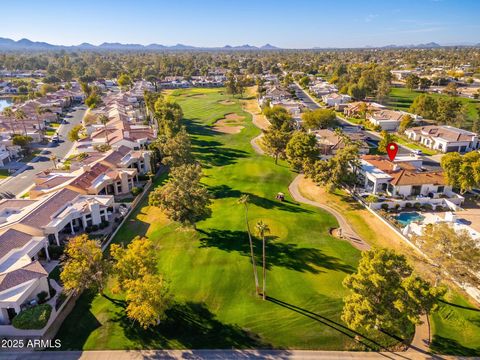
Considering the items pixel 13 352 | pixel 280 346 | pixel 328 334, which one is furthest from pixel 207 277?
pixel 13 352

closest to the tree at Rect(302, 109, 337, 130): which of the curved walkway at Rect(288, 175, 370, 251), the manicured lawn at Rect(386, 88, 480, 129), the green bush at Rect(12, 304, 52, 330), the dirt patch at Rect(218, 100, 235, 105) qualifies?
the curved walkway at Rect(288, 175, 370, 251)

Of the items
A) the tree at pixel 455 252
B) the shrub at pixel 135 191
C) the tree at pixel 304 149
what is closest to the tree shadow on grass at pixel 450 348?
the tree at pixel 455 252

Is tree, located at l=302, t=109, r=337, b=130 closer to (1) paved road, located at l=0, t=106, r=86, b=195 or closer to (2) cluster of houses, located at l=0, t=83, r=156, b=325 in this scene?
(2) cluster of houses, located at l=0, t=83, r=156, b=325

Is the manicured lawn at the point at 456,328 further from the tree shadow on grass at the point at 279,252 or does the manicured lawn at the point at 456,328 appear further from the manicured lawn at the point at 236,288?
the tree shadow on grass at the point at 279,252

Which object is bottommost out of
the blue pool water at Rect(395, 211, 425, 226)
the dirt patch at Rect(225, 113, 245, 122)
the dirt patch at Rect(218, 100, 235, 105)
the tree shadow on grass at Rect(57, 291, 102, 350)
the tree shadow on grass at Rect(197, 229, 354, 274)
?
the tree shadow on grass at Rect(57, 291, 102, 350)

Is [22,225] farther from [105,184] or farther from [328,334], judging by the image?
[328,334]

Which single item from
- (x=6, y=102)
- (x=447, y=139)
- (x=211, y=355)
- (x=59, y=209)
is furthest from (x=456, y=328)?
(x=6, y=102)
